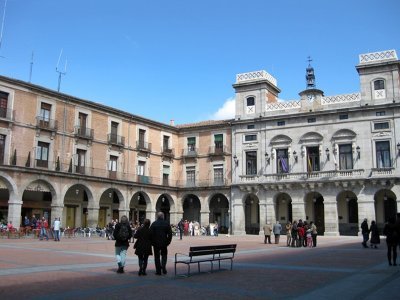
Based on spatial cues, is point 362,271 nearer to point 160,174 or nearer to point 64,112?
point 64,112

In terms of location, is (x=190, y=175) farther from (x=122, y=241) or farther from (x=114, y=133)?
(x=122, y=241)

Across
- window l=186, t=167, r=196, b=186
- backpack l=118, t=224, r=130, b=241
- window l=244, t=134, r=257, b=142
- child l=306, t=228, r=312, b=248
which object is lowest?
child l=306, t=228, r=312, b=248

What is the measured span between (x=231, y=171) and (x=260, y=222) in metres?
5.70

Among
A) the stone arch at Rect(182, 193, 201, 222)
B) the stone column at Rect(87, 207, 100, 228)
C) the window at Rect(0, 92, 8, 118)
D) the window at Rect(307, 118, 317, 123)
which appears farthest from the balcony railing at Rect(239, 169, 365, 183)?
the window at Rect(0, 92, 8, 118)

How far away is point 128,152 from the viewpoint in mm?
40688

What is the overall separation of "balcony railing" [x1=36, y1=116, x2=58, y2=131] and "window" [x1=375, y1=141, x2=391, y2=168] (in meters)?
25.6

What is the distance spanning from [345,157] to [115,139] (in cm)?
1981

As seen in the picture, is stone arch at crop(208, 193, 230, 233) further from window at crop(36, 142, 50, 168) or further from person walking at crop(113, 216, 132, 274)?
person walking at crop(113, 216, 132, 274)

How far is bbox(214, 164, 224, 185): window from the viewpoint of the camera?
143 feet

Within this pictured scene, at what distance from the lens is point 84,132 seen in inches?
1451

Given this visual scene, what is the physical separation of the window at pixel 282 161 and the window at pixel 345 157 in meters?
4.65

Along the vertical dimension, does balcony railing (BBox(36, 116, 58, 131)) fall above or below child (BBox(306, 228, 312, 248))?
above

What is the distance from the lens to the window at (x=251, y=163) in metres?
41.8

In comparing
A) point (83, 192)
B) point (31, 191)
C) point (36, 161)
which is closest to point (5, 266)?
point (36, 161)
